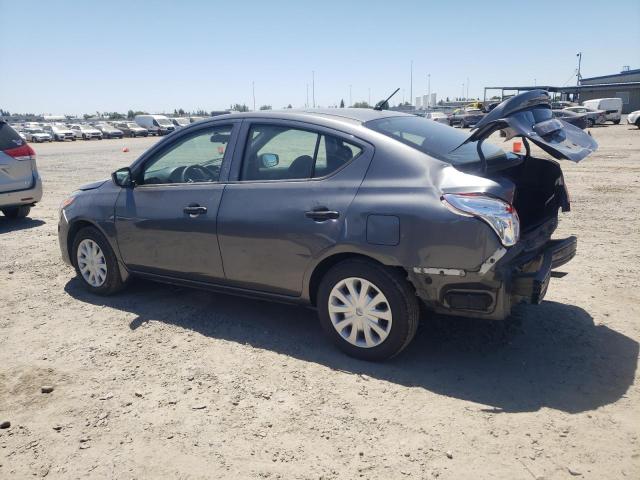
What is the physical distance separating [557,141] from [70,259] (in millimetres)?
4573

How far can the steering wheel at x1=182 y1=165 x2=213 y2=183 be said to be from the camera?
4512 millimetres

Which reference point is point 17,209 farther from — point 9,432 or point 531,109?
point 531,109

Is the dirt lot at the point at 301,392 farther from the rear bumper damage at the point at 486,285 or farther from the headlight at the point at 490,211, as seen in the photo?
the headlight at the point at 490,211

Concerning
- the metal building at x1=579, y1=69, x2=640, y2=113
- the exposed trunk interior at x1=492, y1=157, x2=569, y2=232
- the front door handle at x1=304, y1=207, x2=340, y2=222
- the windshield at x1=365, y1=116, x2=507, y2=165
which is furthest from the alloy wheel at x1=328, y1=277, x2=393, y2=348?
the metal building at x1=579, y1=69, x2=640, y2=113

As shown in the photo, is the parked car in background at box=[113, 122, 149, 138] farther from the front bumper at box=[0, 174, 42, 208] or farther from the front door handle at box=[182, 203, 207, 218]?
the front door handle at box=[182, 203, 207, 218]

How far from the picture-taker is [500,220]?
10.8 feet

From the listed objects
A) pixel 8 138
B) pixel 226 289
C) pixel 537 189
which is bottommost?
pixel 226 289

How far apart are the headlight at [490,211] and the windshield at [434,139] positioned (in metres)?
0.39

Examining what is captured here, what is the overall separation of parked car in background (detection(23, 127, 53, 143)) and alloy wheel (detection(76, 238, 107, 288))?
45782mm

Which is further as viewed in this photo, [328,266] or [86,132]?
[86,132]

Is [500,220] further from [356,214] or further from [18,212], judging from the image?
[18,212]

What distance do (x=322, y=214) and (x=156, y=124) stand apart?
55.8 metres

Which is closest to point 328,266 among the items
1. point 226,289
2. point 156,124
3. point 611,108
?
point 226,289

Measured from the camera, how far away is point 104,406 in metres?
3.38
